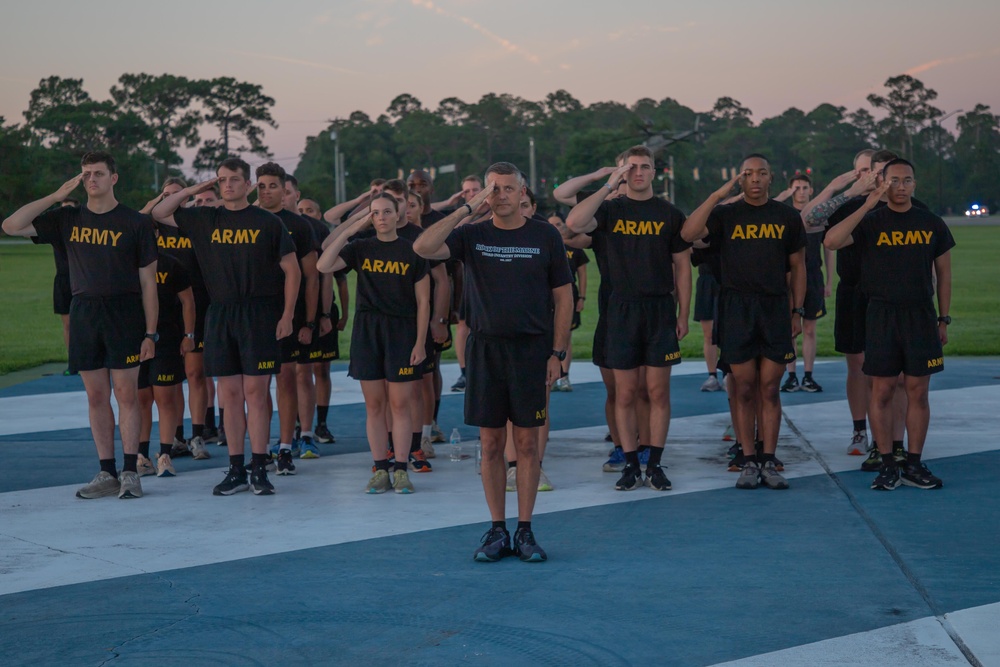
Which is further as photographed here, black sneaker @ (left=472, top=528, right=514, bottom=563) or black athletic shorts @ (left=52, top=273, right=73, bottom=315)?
black athletic shorts @ (left=52, top=273, right=73, bottom=315)

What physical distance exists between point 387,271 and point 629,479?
2106 mm

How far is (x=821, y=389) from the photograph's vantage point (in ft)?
39.9

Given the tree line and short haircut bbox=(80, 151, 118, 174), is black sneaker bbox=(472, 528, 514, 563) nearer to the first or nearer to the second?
short haircut bbox=(80, 151, 118, 174)

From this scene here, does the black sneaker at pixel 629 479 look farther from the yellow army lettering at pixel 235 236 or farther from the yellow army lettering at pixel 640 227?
the yellow army lettering at pixel 235 236

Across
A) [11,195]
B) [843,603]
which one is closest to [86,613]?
[843,603]

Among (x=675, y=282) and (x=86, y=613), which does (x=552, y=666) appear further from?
(x=675, y=282)

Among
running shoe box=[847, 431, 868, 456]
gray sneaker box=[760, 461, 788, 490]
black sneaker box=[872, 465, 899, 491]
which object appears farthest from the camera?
running shoe box=[847, 431, 868, 456]

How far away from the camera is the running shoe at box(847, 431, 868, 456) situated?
8758mm

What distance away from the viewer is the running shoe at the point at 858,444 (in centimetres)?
876

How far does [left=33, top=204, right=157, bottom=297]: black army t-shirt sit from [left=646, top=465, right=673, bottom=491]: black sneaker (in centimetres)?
354

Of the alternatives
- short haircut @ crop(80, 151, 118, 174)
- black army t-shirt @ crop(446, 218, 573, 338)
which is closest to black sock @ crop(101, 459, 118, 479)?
short haircut @ crop(80, 151, 118, 174)

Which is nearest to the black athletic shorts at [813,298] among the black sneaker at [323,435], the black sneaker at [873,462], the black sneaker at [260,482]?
the black sneaker at [873,462]

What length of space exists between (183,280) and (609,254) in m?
3.21

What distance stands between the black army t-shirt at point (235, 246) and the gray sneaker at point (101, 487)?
54.2 inches
